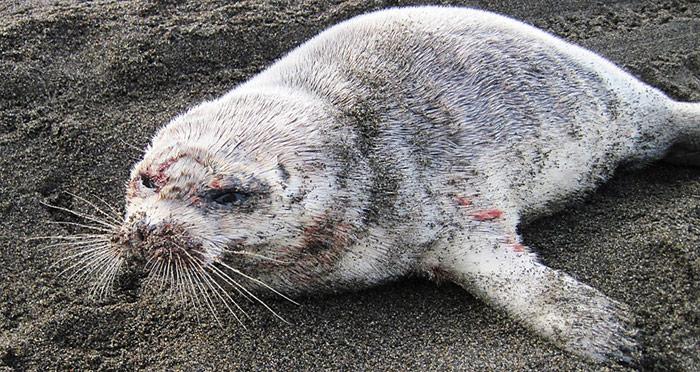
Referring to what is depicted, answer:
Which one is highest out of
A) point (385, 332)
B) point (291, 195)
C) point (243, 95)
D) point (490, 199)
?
point (243, 95)

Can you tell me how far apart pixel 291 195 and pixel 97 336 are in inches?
46.5

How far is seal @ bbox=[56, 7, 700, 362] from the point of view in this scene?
323 cm

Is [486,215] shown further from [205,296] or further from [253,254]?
[205,296]

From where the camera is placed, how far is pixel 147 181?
329cm

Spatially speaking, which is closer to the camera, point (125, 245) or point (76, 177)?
point (125, 245)

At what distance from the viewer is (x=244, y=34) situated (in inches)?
211

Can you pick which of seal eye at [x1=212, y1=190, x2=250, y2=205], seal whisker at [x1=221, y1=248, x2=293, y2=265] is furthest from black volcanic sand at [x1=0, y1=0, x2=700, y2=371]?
seal eye at [x1=212, y1=190, x2=250, y2=205]

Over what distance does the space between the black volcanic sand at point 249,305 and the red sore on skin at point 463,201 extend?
43 cm

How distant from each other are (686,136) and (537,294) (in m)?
1.65

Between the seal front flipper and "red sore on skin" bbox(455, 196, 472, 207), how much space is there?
0.49 ft

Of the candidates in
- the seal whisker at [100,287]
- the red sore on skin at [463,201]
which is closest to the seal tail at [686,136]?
the red sore on skin at [463,201]

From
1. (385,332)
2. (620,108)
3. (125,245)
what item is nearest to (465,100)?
(620,108)

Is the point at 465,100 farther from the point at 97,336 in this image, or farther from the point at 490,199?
the point at 97,336

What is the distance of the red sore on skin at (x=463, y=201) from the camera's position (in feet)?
11.9
